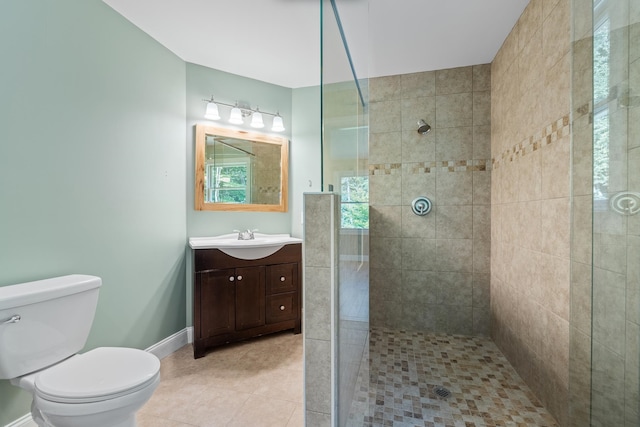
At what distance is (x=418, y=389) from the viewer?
1765 millimetres

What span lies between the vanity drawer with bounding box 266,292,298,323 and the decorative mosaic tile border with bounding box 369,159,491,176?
1333 mm

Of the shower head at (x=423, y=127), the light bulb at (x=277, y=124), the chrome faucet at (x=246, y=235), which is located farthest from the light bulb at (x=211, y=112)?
the shower head at (x=423, y=127)

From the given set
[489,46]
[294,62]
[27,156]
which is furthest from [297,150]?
[27,156]

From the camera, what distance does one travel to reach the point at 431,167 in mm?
2588

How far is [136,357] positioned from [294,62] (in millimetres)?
2287

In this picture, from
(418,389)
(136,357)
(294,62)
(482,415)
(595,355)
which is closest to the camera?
(595,355)

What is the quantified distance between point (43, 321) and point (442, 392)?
6.81 feet

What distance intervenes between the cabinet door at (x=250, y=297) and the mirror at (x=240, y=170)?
2.09 feet

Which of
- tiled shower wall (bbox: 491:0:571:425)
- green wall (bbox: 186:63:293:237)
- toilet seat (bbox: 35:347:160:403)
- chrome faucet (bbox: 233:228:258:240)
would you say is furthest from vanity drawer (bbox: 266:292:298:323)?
tiled shower wall (bbox: 491:0:571:425)

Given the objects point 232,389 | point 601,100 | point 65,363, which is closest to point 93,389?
point 65,363

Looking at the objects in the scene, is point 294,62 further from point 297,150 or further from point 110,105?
point 110,105

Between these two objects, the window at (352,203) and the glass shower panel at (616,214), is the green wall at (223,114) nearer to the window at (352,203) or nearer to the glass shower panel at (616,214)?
the window at (352,203)

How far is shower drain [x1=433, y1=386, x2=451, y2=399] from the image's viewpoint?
1.71 meters

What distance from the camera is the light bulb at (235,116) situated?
8.55 ft
